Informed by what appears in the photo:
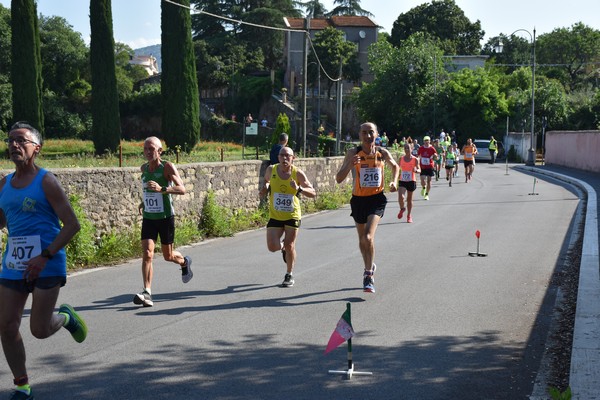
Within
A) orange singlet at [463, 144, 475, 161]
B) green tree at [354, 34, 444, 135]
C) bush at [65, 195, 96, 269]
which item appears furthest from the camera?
green tree at [354, 34, 444, 135]

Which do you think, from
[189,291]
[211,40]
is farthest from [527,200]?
[211,40]

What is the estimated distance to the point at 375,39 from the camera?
338 feet

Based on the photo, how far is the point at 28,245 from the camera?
5.24 m

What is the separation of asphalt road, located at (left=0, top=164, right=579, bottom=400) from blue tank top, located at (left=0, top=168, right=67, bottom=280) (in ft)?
3.00

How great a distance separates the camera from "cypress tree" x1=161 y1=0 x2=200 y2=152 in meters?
45.5

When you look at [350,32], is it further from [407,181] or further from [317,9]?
[407,181]

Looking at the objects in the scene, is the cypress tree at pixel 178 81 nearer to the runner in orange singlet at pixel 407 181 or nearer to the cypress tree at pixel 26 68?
the cypress tree at pixel 26 68

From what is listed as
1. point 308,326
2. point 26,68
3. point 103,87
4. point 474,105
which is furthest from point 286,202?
point 474,105

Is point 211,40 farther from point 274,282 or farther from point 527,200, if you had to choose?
point 274,282

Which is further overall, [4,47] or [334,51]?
[334,51]

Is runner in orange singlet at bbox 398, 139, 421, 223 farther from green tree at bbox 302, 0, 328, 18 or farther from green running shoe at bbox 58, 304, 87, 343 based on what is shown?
green tree at bbox 302, 0, 328, 18

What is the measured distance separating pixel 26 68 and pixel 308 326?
39.8m

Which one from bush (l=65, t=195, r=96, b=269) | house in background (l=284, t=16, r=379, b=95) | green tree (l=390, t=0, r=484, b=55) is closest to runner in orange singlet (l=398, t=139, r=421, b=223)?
bush (l=65, t=195, r=96, b=269)

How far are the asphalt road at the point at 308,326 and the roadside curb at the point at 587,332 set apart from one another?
0.34m
